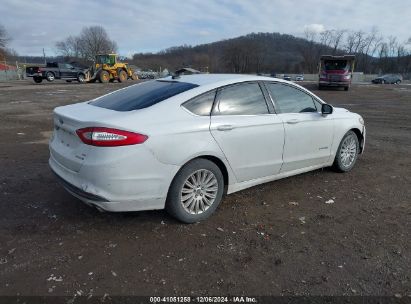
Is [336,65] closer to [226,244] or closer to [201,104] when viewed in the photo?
[201,104]

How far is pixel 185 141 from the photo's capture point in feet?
11.9

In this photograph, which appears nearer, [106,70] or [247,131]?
[247,131]

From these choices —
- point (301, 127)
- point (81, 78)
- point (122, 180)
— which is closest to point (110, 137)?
point (122, 180)

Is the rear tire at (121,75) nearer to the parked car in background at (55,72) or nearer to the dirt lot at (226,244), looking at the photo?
the parked car in background at (55,72)

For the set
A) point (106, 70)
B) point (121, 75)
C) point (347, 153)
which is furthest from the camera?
point (121, 75)

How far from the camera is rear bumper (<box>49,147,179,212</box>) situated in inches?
131

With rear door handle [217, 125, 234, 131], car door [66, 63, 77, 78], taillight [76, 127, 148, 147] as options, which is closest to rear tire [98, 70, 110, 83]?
car door [66, 63, 77, 78]

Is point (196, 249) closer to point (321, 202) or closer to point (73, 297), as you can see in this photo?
point (73, 297)

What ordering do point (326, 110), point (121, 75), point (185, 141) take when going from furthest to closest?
point (121, 75) → point (326, 110) → point (185, 141)

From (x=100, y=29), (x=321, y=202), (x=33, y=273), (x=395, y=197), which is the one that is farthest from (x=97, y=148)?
(x=100, y=29)

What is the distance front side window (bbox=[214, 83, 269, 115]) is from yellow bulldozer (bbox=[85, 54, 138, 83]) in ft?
104

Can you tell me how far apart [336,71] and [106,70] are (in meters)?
20.6

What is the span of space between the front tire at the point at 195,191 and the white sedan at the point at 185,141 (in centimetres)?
1

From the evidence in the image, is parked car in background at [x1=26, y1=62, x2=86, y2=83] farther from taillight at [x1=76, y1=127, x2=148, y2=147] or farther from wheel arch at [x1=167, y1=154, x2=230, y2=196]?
taillight at [x1=76, y1=127, x2=148, y2=147]
